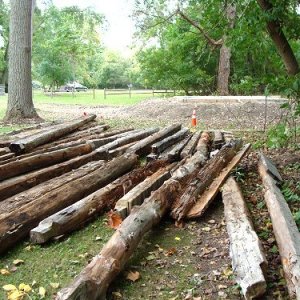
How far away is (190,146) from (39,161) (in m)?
2.93

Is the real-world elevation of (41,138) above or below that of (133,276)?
above

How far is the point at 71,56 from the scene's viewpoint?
122 feet

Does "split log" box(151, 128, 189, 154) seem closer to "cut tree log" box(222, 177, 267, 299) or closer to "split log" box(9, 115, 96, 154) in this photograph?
"split log" box(9, 115, 96, 154)

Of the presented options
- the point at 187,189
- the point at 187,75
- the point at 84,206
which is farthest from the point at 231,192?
the point at 187,75

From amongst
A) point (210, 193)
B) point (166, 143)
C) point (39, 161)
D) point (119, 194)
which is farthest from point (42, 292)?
point (166, 143)

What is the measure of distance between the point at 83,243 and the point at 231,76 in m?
17.6

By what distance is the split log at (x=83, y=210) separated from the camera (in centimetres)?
395

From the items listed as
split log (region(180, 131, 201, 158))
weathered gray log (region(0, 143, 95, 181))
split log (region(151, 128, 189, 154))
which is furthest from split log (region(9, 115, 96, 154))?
split log (region(180, 131, 201, 158))

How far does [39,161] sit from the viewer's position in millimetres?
6156

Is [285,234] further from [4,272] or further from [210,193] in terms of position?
[4,272]

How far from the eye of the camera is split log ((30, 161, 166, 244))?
3.95 meters

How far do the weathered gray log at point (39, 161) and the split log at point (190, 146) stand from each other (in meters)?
1.75

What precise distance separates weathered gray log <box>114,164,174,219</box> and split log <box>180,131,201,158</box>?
98 cm

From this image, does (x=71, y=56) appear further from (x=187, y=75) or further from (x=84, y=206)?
(x=84, y=206)
